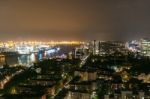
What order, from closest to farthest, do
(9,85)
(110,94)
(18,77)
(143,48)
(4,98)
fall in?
(4,98)
(110,94)
(9,85)
(18,77)
(143,48)

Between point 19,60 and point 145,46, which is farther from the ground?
point 145,46

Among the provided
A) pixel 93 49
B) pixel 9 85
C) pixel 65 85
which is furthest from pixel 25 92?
pixel 93 49

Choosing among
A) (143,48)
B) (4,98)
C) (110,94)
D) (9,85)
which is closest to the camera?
(4,98)

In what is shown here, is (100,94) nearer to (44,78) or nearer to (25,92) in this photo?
(25,92)

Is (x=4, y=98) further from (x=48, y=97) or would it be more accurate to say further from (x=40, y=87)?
(x=40, y=87)

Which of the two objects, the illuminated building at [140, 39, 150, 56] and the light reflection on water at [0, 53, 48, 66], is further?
the illuminated building at [140, 39, 150, 56]

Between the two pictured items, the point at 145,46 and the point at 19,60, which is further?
the point at 145,46

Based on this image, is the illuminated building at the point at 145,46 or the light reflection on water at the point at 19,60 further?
the illuminated building at the point at 145,46

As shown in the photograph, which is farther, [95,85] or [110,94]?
[95,85]

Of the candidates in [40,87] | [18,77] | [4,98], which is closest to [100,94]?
[40,87]
